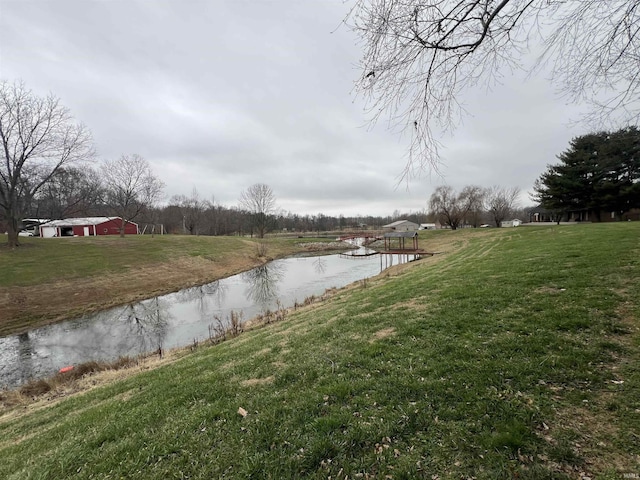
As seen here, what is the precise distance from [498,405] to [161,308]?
18.1 meters

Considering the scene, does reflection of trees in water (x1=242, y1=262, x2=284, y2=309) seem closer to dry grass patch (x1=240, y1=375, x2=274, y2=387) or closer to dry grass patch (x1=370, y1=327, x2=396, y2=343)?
dry grass patch (x1=370, y1=327, x2=396, y2=343)

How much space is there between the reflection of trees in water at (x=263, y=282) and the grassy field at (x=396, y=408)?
12008 millimetres

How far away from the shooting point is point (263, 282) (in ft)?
77.8

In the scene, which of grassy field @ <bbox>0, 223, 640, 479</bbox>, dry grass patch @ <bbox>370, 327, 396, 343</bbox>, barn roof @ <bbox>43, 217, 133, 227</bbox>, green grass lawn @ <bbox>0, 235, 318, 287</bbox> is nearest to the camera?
grassy field @ <bbox>0, 223, 640, 479</bbox>

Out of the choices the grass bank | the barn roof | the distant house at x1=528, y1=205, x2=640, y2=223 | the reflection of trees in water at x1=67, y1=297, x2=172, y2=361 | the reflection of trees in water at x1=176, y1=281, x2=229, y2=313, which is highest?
the barn roof

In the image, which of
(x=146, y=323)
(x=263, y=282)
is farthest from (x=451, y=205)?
(x=146, y=323)

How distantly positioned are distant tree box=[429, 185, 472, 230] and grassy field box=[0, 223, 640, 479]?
52229mm

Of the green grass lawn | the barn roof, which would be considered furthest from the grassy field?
the barn roof

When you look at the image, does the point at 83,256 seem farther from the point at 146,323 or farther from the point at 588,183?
the point at 588,183

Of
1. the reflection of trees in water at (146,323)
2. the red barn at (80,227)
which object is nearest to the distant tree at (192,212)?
the red barn at (80,227)

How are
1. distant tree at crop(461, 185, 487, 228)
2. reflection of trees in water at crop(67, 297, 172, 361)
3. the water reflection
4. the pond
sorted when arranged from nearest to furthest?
the pond → reflection of trees in water at crop(67, 297, 172, 361) → the water reflection → distant tree at crop(461, 185, 487, 228)

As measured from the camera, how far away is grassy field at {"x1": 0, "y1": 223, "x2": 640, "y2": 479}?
91.1 inches

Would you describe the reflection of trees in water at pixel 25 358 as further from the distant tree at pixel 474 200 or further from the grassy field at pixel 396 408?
the distant tree at pixel 474 200

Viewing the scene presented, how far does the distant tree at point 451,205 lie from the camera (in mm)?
53031
